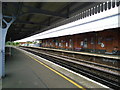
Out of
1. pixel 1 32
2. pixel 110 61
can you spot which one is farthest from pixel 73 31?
pixel 1 32

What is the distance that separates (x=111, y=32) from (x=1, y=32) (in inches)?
444

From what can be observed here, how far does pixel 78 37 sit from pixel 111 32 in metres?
5.81

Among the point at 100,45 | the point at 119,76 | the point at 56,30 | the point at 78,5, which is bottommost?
the point at 119,76

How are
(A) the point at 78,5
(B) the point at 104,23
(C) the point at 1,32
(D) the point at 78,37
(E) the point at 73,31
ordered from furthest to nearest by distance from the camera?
(D) the point at 78,37, (E) the point at 73,31, (A) the point at 78,5, (B) the point at 104,23, (C) the point at 1,32

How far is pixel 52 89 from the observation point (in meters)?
3.29

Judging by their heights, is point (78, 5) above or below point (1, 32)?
above

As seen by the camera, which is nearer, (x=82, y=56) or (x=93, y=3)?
(x=93, y=3)

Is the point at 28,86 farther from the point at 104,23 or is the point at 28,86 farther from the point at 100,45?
the point at 100,45

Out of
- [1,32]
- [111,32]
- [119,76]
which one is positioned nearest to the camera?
[1,32]

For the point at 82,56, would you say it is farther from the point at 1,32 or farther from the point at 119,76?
the point at 1,32

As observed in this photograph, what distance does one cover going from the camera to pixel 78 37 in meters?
16.1

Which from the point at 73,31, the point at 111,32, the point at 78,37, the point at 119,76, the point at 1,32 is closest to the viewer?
the point at 1,32

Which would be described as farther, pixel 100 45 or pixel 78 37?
pixel 78 37

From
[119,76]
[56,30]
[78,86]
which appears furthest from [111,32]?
[78,86]
